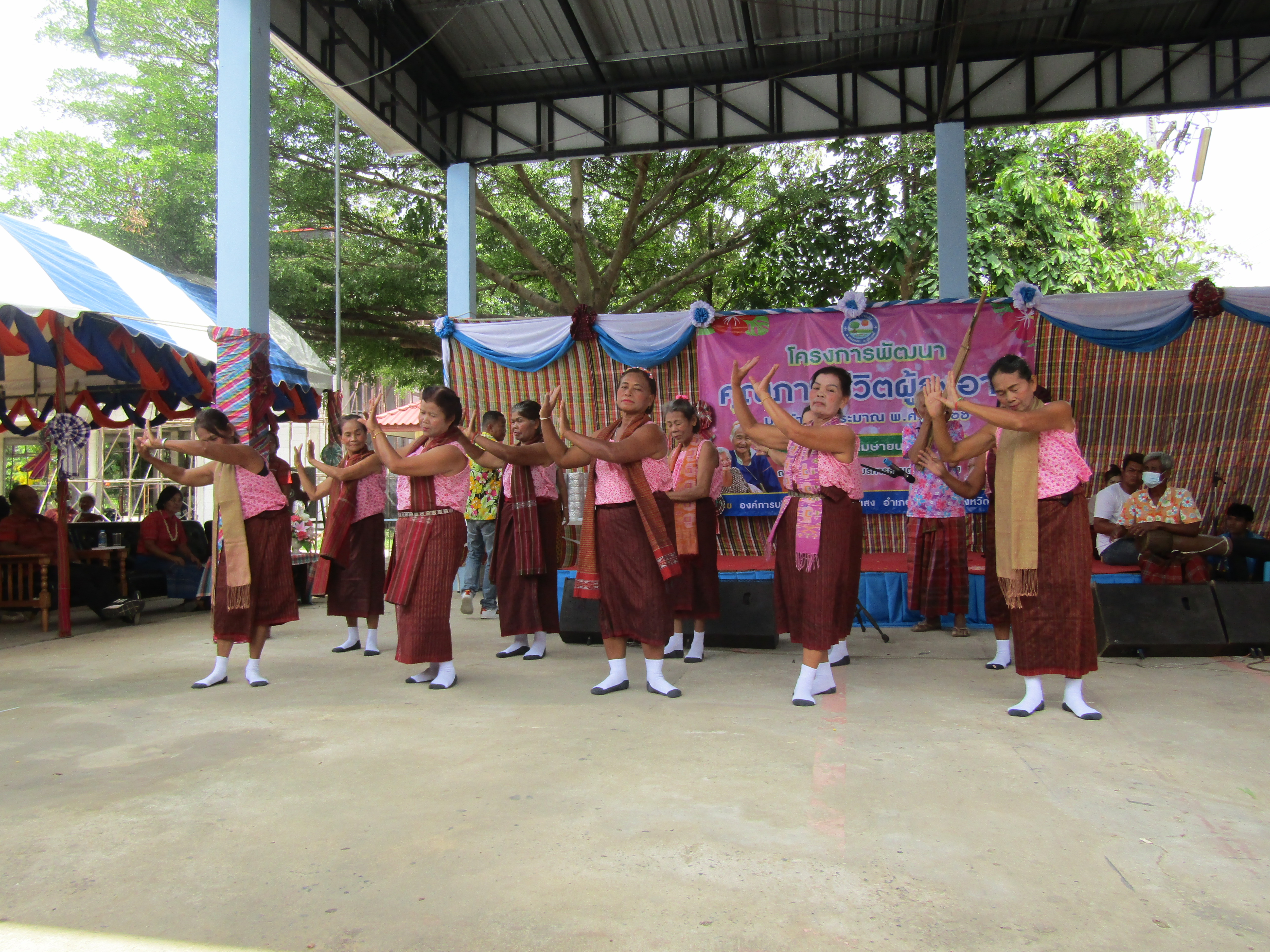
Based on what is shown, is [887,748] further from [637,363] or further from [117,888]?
[637,363]

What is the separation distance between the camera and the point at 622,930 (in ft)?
7.46

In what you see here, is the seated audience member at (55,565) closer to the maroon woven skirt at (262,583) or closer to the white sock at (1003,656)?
the maroon woven skirt at (262,583)

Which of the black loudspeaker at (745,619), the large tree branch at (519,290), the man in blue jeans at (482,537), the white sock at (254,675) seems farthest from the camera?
the large tree branch at (519,290)

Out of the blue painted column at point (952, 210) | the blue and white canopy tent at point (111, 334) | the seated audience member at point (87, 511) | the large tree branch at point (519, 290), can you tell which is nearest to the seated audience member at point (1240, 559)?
the blue painted column at point (952, 210)

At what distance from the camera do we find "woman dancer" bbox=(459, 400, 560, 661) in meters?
5.87

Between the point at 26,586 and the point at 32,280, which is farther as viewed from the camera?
the point at 26,586

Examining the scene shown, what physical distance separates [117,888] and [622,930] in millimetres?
1430

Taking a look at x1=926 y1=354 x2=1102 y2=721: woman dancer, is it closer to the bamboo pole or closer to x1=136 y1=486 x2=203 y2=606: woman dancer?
the bamboo pole

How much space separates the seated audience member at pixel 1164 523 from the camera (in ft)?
20.2

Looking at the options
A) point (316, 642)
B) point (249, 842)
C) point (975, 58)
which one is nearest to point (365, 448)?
point (316, 642)

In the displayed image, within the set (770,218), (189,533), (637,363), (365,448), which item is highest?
(770,218)

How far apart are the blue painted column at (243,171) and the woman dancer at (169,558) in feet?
11.0

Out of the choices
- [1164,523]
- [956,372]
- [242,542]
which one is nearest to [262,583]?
[242,542]

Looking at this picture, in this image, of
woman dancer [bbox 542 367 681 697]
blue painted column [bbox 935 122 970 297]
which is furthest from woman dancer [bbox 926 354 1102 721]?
blue painted column [bbox 935 122 970 297]
